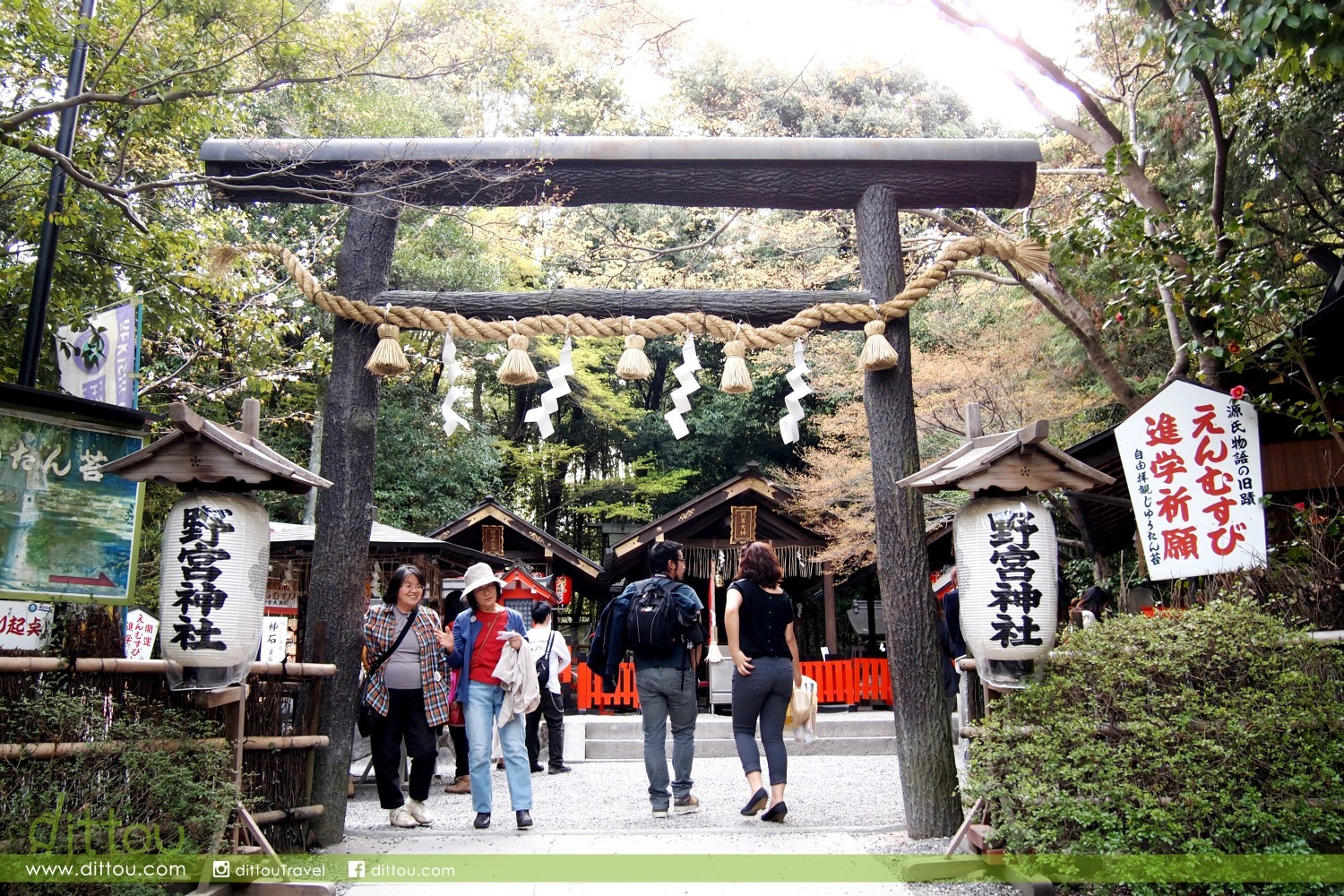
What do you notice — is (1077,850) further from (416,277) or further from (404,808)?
(416,277)

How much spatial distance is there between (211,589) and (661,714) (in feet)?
9.70

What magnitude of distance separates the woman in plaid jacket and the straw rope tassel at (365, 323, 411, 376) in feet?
4.31

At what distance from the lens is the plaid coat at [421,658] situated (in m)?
6.23

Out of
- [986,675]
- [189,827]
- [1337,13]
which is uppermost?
[1337,13]

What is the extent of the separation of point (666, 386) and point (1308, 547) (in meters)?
22.0

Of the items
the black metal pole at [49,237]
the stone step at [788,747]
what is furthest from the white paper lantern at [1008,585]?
the stone step at [788,747]

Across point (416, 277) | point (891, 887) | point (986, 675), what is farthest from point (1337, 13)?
point (416, 277)

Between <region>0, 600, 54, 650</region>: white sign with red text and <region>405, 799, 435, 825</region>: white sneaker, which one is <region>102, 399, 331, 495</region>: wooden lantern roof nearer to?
<region>0, 600, 54, 650</region>: white sign with red text

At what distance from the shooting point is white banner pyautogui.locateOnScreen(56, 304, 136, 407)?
742 centimetres

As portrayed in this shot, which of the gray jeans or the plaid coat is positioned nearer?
the plaid coat

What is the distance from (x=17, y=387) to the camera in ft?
17.6

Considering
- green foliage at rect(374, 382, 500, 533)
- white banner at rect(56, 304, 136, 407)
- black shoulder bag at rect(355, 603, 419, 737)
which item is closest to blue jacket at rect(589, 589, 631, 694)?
black shoulder bag at rect(355, 603, 419, 737)

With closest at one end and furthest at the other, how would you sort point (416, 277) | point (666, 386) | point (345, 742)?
point (345, 742), point (416, 277), point (666, 386)

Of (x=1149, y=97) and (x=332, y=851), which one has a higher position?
(x=1149, y=97)
